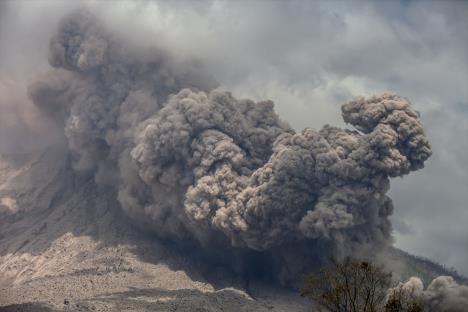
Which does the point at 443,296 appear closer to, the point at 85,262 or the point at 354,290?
the point at 354,290

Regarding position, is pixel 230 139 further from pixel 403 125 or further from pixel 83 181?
pixel 83 181

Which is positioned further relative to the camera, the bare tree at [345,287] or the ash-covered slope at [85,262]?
the ash-covered slope at [85,262]

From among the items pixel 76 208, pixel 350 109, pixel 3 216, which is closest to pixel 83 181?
pixel 76 208

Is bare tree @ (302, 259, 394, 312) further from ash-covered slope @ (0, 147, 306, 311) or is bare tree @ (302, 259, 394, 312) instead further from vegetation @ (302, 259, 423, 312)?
ash-covered slope @ (0, 147, 306, 311)

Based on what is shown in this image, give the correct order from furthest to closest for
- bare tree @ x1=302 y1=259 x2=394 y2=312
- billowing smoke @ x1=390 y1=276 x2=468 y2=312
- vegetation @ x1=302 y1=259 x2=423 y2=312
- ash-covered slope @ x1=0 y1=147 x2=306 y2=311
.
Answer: ash-covered slope @ x1=0 y1=147 x2=306 y2=311 < billowing smoke @ x1=390 y1=276 x2=468 y2=312 < bare tree @ x1=302 y1=259 x2=394 y2=312 < vegetation @ x1=302 y1=259 x2=423 y2=312

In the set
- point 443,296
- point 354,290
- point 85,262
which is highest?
point 443,296

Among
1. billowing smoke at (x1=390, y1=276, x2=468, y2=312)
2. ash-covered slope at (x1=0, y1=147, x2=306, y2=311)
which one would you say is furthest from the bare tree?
ash-covered slope at (x1=0, y1=147, x2=306, y2=311)

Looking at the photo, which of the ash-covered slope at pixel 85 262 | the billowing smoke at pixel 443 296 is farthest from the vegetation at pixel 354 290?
the ash-covered slope at pixel 85 262

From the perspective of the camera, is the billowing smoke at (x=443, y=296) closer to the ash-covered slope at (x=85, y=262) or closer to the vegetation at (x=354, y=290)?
the vegetation at (x=354, y=290)

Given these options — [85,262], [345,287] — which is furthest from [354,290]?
[85,262]
